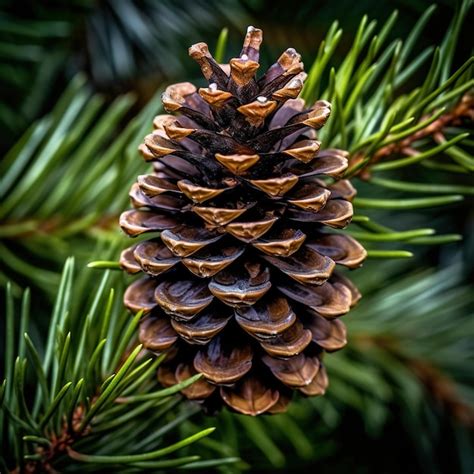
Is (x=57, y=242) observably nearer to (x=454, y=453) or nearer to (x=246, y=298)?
(x=246, y=298)

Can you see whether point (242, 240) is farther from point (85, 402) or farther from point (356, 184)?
point (356, 184)

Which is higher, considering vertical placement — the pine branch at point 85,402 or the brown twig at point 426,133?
the brown twig at point 426,133

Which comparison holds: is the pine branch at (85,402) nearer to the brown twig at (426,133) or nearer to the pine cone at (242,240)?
the pine cone at (242,240)

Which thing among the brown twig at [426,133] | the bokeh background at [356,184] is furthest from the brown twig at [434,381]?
the brown twig at [426,133]

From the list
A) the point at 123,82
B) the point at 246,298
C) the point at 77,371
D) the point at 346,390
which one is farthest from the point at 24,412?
the point at 123,82

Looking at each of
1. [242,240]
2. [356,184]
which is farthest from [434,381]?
[242,240]

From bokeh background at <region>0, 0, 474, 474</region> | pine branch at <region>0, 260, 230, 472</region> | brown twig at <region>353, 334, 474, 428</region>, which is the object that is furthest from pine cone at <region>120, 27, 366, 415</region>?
brown twig at <region>353, 334, 474, 428</region>
